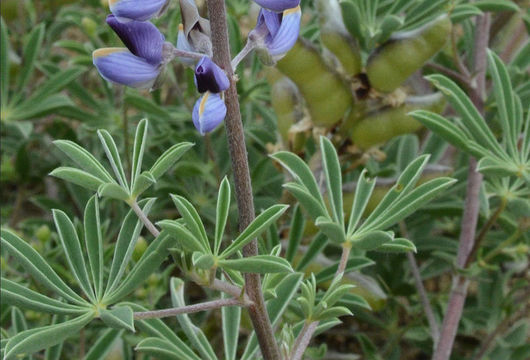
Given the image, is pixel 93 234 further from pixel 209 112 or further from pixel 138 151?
pixel 209 112


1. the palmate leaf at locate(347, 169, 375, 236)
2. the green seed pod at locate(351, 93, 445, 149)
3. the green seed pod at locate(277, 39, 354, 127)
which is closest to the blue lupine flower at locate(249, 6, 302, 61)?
the palmate leaf at locate(347, 169, 375, 236)

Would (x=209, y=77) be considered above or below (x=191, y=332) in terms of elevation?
above

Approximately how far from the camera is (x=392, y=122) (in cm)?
144

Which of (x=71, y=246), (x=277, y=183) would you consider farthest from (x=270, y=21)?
(x=277, y=183)

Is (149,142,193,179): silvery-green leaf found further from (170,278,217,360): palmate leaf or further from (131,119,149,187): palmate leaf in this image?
(170,278,217,360): palmate leaf

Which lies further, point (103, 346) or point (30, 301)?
point (103, 346)

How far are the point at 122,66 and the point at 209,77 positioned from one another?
12cm

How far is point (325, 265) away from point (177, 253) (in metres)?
0.67

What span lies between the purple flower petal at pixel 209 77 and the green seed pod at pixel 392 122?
704 millimetres

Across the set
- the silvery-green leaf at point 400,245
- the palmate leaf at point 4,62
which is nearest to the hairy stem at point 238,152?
the silvery-green leaf at point 400,245

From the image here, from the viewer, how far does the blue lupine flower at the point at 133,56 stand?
83cm

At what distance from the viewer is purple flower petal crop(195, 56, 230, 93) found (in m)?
0.77

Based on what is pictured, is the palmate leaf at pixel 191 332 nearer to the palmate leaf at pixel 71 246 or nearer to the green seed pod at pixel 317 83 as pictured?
the palmate leaf at pixel 71 246

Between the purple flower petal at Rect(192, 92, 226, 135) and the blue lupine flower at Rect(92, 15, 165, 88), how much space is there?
9 centimetres
